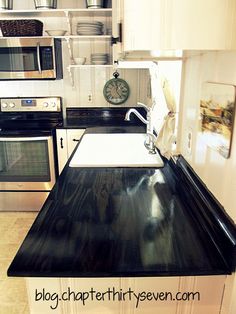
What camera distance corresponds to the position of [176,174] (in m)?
1.51

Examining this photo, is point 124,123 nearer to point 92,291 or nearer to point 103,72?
point 103,72

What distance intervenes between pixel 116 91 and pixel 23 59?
1037 mm

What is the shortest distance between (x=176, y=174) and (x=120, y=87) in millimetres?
1963

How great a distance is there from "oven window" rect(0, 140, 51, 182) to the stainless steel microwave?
2.16 ft

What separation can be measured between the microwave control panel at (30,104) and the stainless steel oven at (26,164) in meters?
0.20

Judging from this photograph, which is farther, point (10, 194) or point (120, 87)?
point (120, 87)

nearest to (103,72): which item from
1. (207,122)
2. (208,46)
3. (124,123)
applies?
(124,123)

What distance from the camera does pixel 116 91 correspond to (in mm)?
3262

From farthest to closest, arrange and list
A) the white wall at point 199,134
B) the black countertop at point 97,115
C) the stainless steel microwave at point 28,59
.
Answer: the black countertop at point 97,115, the stainless steel microwave at point 28,59, the white wall at point 199,134

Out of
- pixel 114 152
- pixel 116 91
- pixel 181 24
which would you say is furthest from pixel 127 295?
pixel 116 91

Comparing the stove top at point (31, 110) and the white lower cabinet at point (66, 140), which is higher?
the stove top at point (31, 110)

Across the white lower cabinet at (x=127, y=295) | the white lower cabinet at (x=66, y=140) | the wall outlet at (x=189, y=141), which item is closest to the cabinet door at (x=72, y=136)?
the white lower cabinet at (x=66, y=140)

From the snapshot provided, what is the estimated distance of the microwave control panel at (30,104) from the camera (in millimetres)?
3209

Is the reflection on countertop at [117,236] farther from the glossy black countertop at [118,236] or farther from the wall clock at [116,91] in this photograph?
the wall clock at [116,91]
